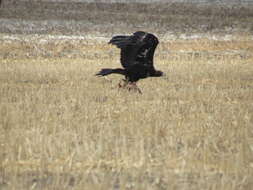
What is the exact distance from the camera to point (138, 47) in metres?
10.3

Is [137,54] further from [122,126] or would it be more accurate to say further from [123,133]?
[123,133]

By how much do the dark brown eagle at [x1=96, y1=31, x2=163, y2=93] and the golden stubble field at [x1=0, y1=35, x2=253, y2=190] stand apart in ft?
1.03

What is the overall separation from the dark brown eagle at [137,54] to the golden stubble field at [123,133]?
31 cm

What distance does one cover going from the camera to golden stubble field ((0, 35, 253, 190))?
4961mm

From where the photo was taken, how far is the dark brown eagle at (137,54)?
10242 mm

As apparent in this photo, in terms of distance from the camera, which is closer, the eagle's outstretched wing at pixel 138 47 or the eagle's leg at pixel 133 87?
the eagle's outstretched wing at pixel 138 47

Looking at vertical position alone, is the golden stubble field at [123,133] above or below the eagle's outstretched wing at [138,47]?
below

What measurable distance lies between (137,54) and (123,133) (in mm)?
3806

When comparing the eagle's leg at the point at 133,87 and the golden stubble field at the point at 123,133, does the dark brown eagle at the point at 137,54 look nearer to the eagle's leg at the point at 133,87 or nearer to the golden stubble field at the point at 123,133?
the eagle's leg at the point at 133,87

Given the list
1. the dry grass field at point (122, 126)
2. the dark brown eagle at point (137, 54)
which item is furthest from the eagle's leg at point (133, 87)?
the dry grass field at point (122, 126)

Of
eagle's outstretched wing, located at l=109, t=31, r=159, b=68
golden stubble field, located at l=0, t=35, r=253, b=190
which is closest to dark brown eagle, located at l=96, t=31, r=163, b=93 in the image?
eagle's outstretched wing, located at l=109, t=31, r=159, b=68

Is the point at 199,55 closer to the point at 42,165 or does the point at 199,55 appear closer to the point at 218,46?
the point at 218,46

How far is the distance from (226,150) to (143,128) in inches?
46.0

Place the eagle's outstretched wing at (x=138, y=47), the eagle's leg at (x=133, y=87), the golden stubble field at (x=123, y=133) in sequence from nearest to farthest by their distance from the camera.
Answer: the golden stubble field at (x=123, y=133) < the eagle's outstretched wing at (x=138, y=47) < the eagle's leg at (x=133, y=87)
